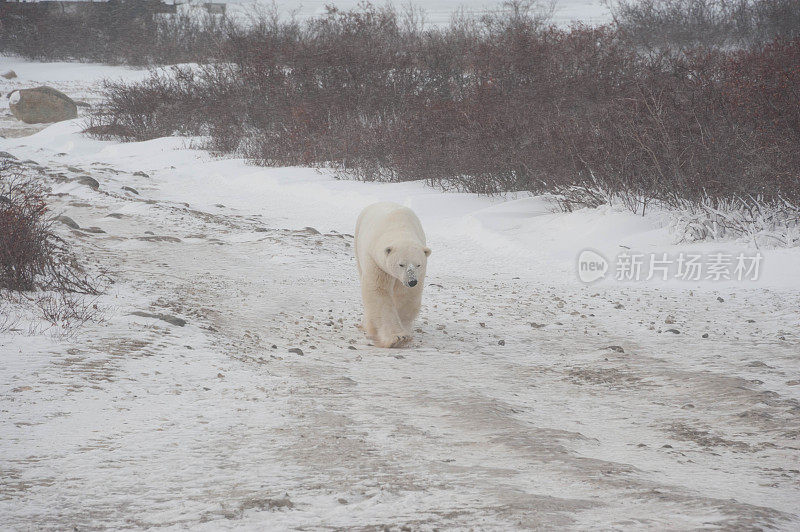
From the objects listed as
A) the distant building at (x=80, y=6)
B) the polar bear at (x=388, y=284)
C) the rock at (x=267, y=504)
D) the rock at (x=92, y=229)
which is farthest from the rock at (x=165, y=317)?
the distant building at (x=80, y=6)

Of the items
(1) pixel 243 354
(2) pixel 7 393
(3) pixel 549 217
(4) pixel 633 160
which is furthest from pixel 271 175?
(2) pixel 7 393

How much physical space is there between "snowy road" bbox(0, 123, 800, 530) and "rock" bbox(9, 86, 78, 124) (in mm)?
17130

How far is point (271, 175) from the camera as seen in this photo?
41.2 feet

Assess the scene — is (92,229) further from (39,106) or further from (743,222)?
(39,106)

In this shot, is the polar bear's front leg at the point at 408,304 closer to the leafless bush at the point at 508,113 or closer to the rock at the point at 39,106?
the leafless bush at the point at 508,113

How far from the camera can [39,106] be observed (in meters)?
21.5

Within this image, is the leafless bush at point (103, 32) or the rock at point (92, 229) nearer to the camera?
the rock at point (92, 229)

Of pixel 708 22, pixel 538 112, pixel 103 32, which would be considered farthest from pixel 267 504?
pixel 103 32

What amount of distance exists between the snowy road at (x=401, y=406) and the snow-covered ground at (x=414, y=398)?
0.5 inches

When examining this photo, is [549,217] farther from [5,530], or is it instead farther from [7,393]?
[5,530]

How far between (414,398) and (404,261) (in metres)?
1.09

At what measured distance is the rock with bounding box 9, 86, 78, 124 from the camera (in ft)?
70.4

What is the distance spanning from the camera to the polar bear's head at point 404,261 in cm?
431

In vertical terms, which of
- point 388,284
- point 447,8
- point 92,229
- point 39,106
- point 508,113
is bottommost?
point 388,284
